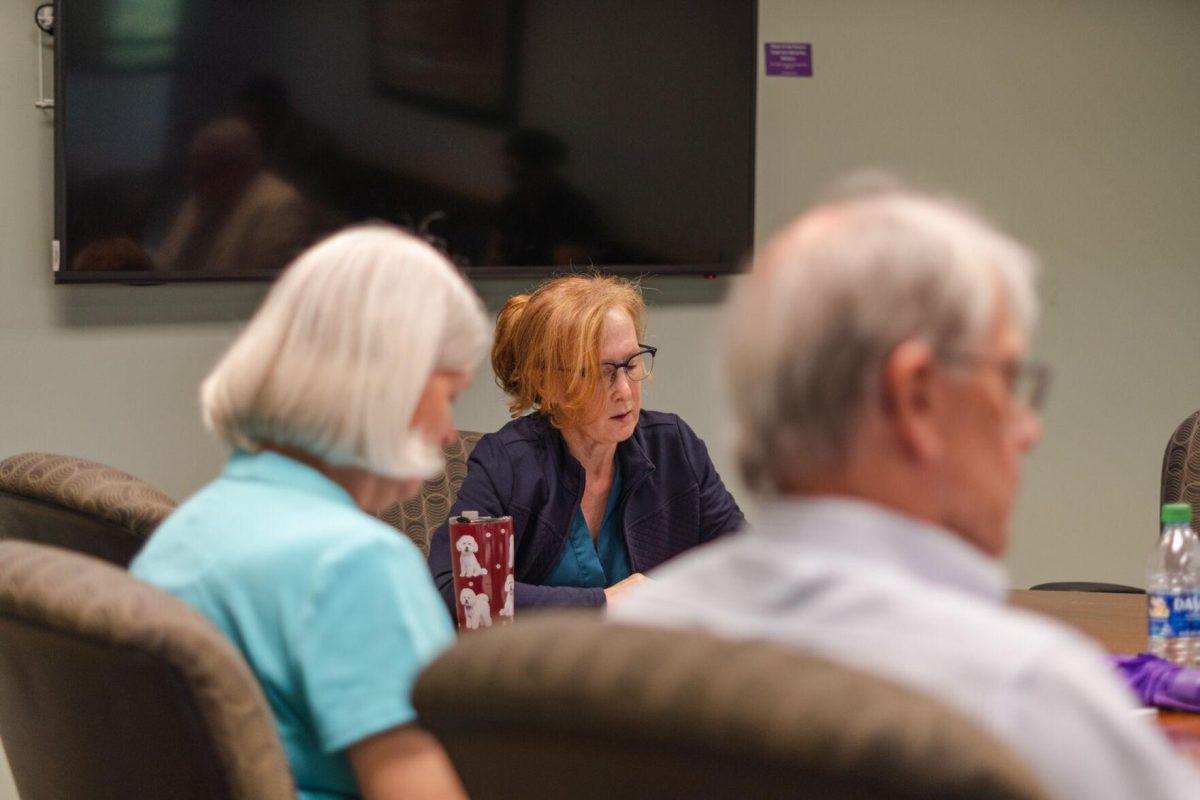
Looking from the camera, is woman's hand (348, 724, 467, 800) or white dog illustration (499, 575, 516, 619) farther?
white dog illustration (499, 575, 516, 619)

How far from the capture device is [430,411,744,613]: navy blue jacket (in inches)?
100

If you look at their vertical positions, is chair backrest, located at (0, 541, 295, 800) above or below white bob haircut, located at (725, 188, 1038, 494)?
below

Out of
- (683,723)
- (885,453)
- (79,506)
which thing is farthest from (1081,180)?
(683,723)

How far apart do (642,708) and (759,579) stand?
0.15 meters

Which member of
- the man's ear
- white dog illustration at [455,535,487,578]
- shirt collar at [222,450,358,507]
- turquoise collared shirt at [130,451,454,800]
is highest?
the man's ear

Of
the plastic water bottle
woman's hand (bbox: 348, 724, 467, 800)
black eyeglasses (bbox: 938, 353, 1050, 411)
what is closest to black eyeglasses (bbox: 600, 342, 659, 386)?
the plastic water bottle

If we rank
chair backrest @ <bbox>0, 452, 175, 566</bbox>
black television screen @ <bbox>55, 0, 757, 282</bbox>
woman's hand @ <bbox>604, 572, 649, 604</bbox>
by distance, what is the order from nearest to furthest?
chair backrest @ <bbox>0, 452, 175, 566</bbox> → woman's hand @ <bbox>604, 572, 649, 604</bbox> → black television screen @ <bbox>55, 0, 757, 282</bbox>

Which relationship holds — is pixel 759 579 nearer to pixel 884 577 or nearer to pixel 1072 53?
pixel 884 577

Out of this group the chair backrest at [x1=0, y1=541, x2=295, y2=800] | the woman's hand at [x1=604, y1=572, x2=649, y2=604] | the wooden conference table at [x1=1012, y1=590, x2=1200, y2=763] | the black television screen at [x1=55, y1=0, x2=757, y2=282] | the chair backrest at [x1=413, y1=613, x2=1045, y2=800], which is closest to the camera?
the chair backrest at [x1=413, y1=613, x2=1045, y2=800]

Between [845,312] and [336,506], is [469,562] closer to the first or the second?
[336,506]

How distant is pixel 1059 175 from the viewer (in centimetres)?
429

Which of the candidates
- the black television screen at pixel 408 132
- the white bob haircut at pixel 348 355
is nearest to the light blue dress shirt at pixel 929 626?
the white bob haircut at pixel 348 355

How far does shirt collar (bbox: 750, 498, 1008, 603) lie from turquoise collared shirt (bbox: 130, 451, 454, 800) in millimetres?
429

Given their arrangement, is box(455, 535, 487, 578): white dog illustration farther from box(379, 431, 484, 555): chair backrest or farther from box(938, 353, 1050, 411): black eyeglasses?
box(379, 431, 484, 555): chair backrest
